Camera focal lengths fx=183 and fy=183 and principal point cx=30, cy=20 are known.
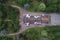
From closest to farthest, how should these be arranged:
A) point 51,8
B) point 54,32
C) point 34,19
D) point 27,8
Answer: point 51,8 → point 54,32 → point 27,8 → point 34,19

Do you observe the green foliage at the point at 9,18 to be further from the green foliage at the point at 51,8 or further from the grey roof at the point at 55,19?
the grey roof at the point at 55,19

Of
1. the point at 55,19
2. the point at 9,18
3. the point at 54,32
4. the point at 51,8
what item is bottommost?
the point at 54,32

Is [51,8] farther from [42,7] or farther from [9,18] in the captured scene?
[9,18]

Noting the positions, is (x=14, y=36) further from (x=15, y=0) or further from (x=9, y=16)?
(x=15, y=0)

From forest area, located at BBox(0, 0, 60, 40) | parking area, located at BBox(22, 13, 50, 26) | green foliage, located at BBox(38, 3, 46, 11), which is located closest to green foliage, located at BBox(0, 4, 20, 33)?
forest area, located at BBox(0, 0, 60, 40)

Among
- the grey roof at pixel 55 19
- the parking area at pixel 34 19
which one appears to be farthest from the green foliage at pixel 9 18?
the grey roof at pixel 55 19

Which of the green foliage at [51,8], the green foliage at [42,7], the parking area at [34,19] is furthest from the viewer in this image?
the parking area at [34,19]

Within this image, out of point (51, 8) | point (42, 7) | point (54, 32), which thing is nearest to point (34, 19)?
point (42, 7)

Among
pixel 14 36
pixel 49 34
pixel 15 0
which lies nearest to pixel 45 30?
pixel 49 34
